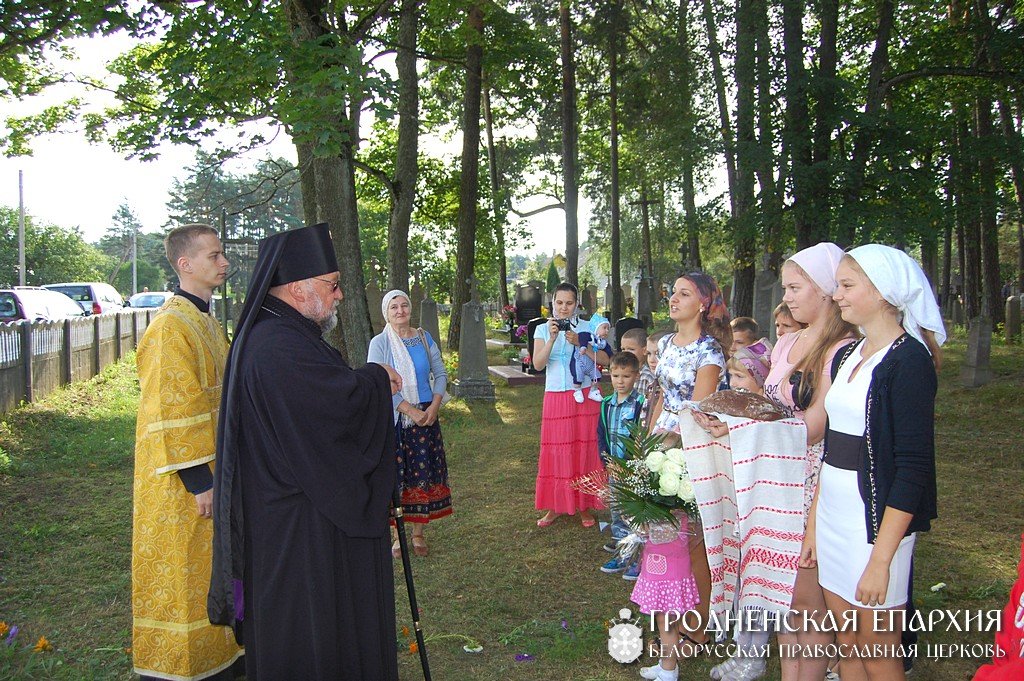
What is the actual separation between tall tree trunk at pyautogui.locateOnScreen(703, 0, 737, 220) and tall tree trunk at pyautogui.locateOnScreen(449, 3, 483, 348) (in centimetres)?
497

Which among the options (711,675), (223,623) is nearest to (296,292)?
(223,623)

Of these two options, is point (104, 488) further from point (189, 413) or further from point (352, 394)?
point (352, 394)

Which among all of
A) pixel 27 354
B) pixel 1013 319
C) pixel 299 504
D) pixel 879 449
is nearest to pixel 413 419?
pixel 299 504

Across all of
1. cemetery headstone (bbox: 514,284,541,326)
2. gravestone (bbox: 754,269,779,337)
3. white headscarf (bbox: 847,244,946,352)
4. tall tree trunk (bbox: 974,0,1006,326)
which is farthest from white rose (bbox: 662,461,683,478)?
cemetery headstone (bbox: 514,284,541,326)

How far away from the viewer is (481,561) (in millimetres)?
6348

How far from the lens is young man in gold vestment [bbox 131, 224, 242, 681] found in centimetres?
394

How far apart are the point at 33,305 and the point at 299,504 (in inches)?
767

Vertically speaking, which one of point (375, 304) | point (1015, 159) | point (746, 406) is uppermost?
point (1015, 159)

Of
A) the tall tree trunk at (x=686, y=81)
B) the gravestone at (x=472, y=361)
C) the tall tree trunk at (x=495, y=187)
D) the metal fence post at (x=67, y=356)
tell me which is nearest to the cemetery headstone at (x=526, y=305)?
the tall tree trunk at (x=686, y=81)

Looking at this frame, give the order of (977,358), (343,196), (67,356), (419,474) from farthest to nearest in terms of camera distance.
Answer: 1. (67,356)
2. (977,358)
3. (343,196)
4. (419,474)

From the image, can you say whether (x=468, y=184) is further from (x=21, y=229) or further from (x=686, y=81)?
(x=21, y=229)

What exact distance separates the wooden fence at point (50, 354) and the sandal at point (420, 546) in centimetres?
504

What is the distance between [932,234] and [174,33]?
10.7 metres

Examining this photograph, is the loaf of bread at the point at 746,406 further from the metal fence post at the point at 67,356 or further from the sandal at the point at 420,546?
the metal fence post at the point at 67,356
